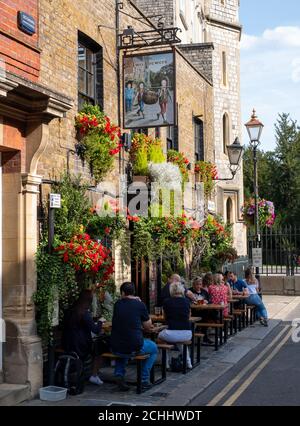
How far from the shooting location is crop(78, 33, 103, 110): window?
10.9 meters

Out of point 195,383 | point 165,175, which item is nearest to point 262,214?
point 165,175

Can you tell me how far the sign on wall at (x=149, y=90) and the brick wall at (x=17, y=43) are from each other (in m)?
3.23

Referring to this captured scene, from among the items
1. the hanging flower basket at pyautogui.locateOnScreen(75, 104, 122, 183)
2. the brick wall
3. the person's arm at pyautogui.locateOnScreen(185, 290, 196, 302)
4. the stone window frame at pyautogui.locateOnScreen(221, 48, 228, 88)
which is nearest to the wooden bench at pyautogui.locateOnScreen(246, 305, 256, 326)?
the person's arm at pyautogui.locateOnScreen(185, 290, 196, 302)

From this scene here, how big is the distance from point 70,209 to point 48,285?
4.54ft

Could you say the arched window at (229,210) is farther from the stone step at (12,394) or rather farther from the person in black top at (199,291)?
the stone step at (12,394)

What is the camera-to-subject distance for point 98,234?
9852mm

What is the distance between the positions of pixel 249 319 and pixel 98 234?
849 centimetres

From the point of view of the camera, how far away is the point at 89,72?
11234mm

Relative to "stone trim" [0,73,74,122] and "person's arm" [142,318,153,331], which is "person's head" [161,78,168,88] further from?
"person's arm" [142,318,153,331]

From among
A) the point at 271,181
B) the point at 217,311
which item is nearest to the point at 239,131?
the point at 217,311

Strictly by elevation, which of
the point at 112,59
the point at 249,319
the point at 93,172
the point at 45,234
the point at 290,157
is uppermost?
the point at 290,157

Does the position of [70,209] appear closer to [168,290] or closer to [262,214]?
[168,290]

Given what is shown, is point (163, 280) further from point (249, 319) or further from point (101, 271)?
point (101, 271)

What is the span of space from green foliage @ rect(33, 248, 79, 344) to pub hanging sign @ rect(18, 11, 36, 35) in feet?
10.5
